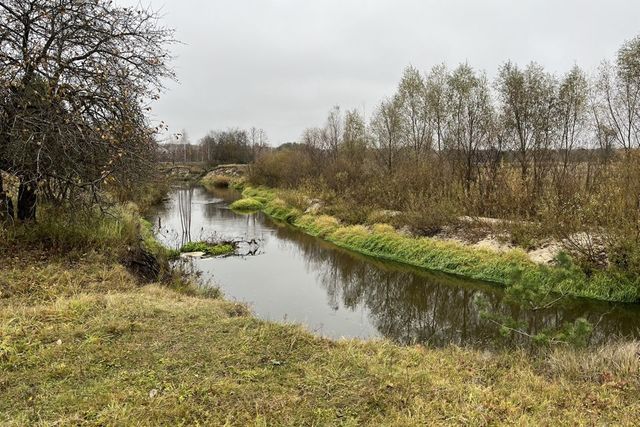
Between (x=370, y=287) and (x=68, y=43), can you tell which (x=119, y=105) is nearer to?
(x=68, y=43)

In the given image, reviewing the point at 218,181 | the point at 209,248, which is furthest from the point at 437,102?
the point at 218,181

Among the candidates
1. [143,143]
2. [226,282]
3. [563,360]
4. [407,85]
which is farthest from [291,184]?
[563,360]

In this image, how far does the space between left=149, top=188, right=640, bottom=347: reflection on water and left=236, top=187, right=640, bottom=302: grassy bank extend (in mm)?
470

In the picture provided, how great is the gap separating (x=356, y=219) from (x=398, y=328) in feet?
36.7

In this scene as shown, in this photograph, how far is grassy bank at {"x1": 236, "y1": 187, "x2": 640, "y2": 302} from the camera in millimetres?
9035

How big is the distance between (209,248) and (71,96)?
28.0 feet

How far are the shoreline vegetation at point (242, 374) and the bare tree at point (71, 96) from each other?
Answer: 2.29 meters

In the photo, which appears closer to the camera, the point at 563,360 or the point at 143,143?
the point at 563,360

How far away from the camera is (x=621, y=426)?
388 cm

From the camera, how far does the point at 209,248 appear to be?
1609 centimetres

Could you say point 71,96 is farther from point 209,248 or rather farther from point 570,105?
point 570,105

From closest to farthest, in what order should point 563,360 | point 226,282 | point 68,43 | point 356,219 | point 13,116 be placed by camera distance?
1. point 563,360
2. point 13,116
3. point 68,43
4. point 226,282
5. point 356,219

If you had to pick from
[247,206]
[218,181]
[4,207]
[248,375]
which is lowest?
[248,375]

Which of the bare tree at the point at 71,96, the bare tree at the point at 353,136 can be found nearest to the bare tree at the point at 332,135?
the bare tree at the point at 353,136
